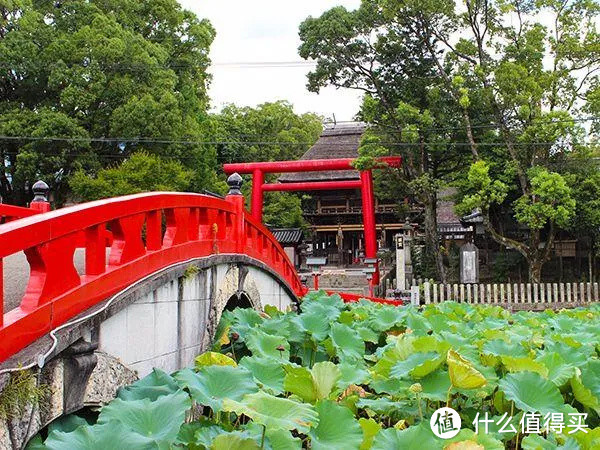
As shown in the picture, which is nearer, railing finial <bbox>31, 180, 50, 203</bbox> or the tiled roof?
railing finial <bbox>31, 180, 50, 203</bbox>

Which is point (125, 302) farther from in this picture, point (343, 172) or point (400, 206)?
point (343, 172)

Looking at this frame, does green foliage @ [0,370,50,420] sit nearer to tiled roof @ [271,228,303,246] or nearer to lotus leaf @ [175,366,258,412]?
lotus leaf @ [175,366,258,412]

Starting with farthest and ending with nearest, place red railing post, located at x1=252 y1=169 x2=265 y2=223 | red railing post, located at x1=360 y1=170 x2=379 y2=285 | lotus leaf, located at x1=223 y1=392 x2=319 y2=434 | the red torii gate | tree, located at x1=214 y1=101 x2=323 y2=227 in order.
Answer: tree, located at x1=214 y1=101 x2=323 y2=227 → red railing post, located at x1=252 y1=169 x2=265 y2=223 → red railing post, located at x1=360 y1=170 x2=379 y2=285 → the red torii gate → lotus leaf, located at x1=223 y1=392 x2=319 y2=434

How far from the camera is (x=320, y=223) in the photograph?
30.6 meters

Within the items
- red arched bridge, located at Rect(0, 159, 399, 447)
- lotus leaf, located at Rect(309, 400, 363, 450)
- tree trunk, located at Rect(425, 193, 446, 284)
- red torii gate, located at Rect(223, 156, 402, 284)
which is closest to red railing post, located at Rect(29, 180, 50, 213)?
red arched bridge, located at Rect(0, 159, 399, 447)

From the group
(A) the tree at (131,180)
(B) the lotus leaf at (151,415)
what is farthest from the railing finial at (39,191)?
(A) the tree at (131,180)

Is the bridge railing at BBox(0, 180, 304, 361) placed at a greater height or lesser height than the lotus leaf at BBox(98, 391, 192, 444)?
greater

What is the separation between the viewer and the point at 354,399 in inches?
140

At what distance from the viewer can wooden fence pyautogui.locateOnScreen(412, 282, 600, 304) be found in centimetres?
1600

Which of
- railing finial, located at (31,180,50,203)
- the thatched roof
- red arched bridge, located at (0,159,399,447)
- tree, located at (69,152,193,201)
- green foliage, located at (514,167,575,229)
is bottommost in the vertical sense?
red arched bridge, located at (0,159,399,447)

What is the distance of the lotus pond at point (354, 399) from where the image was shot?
7.41 feet

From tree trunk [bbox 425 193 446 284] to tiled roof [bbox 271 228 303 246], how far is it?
901 centimetres

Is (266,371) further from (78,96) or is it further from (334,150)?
(334,150)

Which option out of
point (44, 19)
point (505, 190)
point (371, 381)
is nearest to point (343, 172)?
point (505, 190)
